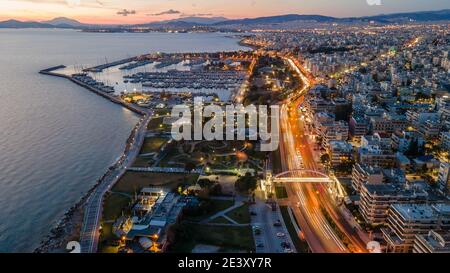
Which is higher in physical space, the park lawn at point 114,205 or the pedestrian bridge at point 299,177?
the pedestrian bridge at point 299,177

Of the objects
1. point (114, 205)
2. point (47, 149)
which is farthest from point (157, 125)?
point (114, 205)

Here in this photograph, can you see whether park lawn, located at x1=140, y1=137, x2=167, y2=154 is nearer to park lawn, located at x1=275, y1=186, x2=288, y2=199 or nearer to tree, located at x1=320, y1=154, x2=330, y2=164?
park lawn, located at x1=275, y1=186, x2=288, y2=199

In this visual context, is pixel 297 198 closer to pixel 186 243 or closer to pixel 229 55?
pixel 186 243

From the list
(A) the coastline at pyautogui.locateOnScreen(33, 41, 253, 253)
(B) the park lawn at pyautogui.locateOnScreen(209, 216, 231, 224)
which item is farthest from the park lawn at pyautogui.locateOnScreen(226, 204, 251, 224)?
(A) the coastline at pyautogui.locateOnScreen(33, 41, 253, 253)

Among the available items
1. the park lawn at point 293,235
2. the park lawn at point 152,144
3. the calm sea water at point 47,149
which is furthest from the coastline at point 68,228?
the park lawn at point 293,235

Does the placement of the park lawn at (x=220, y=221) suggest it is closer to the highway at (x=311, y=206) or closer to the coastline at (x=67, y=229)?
the highway at (x=311, y=206)

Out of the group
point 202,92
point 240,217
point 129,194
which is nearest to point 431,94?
point 202,92
